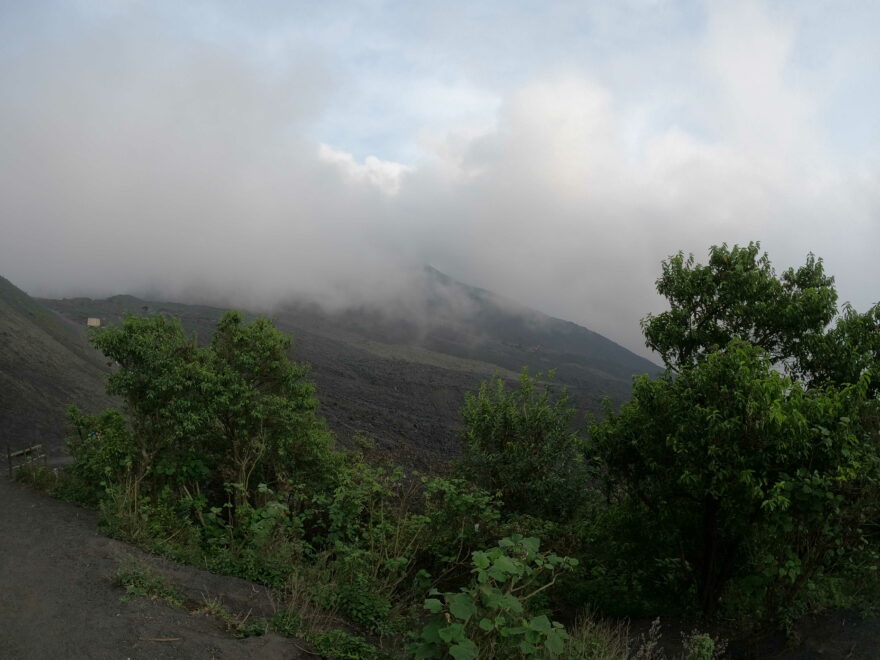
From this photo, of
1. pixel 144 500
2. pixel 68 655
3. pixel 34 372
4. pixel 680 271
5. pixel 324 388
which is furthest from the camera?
pixel 324 388

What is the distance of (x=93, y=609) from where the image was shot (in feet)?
18.0

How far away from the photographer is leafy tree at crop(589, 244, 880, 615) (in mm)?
6180

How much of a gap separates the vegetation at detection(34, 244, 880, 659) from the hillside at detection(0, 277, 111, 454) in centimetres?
2585

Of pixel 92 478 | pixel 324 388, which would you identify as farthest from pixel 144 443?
pixel 324 388

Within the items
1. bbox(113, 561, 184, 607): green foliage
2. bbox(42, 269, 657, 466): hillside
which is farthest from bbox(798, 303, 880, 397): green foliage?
bbox(42, 269, 657, 466): hillside

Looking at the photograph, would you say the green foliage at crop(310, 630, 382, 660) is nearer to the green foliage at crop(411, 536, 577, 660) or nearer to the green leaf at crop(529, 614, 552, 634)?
the green foliage at crop(411, 536, 577, 660)

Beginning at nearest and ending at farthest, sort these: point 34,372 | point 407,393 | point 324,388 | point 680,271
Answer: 1. point 680,271
2. point 34,372
3. point 324,388
4. point 407,393

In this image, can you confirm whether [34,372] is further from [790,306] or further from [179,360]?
[790,306]

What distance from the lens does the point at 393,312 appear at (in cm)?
19150

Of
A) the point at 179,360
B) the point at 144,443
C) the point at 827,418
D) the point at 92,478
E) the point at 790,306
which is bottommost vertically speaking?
the point at 92,478

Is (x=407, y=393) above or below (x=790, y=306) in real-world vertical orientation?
below

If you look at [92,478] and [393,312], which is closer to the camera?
[92,478]

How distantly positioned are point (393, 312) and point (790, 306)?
184m

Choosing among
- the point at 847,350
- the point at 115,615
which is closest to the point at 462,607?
the point at 115,615
